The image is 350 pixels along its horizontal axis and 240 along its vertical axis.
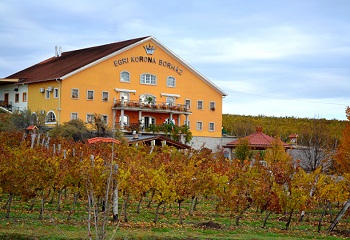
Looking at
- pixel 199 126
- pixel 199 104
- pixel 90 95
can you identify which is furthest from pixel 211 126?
pixel 90 95

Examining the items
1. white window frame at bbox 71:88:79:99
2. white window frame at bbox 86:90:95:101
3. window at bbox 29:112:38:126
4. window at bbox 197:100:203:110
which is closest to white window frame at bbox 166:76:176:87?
window at bbox 197:100:203:110

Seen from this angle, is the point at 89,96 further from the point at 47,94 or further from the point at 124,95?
the point at 47,94

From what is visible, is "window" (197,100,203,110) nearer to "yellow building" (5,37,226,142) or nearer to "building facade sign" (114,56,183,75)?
"yellow building" (5,37,226,142)

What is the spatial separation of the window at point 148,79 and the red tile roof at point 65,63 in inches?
137

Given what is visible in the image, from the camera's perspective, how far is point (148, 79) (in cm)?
6644

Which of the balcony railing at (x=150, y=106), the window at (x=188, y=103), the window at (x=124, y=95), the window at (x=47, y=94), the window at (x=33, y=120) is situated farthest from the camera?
the window at (x=188, y=103)

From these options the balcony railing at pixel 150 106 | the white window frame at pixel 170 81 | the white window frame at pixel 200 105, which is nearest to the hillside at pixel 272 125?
the white window frame at pixel 200 105

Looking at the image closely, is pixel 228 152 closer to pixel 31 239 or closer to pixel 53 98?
pixel 53 98

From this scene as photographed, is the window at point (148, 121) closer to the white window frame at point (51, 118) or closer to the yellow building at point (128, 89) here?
the yellow building at point (128, 89)

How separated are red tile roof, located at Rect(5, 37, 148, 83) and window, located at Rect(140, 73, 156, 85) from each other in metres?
3.48

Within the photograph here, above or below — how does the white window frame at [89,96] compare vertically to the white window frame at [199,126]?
above

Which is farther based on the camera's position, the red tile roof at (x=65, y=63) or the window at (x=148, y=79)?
the window at (x=148, y=79)

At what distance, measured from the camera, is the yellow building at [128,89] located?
203 feet

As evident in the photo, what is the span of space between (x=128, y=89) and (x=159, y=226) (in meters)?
43.6
